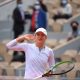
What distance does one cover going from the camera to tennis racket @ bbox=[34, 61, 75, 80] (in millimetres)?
7566

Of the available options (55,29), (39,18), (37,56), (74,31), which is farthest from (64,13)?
(37,56)

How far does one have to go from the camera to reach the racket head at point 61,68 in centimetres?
758

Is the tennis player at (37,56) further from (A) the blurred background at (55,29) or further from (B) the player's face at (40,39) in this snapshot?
(A) the blurred background at (55,29)

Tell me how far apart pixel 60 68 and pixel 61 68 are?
0.05 feet

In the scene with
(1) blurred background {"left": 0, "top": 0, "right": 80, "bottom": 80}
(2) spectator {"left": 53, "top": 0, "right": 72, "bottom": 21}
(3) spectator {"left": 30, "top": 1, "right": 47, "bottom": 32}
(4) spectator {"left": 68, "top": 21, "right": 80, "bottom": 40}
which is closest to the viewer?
(1) blurred background {"left": 0, "top": 0, "right": 80, "bottom": 80}

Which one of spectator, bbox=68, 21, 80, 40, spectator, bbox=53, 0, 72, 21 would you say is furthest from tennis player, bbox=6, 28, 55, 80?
spectator, bbox=53, 0, 72, 21

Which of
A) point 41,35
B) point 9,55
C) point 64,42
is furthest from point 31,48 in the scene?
point 64,42

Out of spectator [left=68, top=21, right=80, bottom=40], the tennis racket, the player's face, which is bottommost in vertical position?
the tennis racket

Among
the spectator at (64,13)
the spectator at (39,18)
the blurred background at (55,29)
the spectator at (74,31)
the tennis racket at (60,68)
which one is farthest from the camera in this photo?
the spectator at (64,13)

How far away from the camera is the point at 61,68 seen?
8.10 m

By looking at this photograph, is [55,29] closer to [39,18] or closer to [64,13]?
[64,13]

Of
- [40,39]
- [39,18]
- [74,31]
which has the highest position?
[39,18]

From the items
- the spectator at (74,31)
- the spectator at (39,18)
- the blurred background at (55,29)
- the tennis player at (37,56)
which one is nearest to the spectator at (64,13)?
the blurred background at (55,29)

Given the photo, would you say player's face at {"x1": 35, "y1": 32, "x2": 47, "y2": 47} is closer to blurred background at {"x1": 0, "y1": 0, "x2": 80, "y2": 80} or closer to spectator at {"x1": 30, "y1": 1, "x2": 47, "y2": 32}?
blurred background at {"x1": 0, "y1": 0, "x2": 80, "y2": 80}
